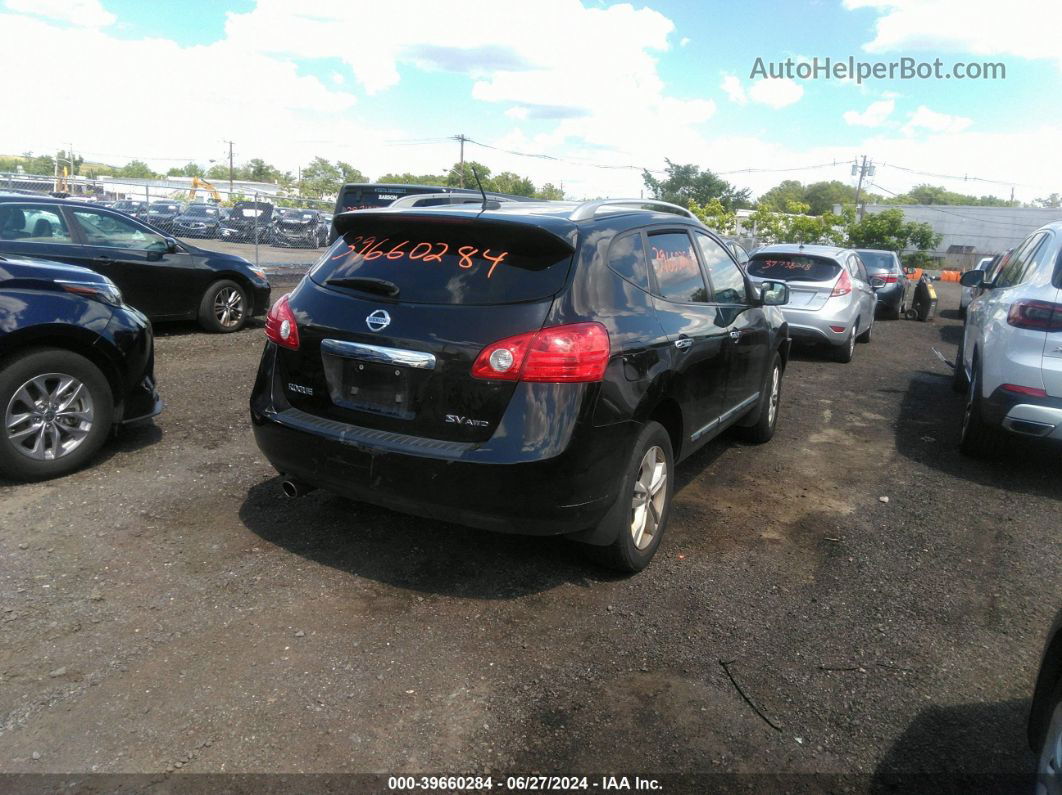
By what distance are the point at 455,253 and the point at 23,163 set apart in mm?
93795

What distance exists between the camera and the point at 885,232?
4675 centimetres

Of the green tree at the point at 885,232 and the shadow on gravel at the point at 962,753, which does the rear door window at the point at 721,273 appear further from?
the green tree at the point at 885,232

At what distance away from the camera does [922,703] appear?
9.89ft

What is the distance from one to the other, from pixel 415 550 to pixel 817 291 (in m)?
8.13

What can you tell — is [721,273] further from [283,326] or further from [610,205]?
[283,326]

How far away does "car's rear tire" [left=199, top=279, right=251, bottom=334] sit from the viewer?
399 inches

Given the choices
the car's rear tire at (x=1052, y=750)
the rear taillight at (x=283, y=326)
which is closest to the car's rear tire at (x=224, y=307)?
the rear taillight at (x=283, y=326)

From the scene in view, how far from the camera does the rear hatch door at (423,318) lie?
3.33 metres

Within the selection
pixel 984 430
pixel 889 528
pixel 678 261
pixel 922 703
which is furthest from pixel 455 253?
pixel 984 430

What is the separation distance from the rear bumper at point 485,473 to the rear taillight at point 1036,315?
3382mm

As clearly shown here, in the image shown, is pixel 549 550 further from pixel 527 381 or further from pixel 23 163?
pixel 23 163

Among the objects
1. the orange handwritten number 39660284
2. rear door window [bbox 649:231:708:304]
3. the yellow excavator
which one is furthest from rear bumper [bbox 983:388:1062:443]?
the yellow excavator

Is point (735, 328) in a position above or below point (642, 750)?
above

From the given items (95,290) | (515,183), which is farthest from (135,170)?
Answer: (95,290)
